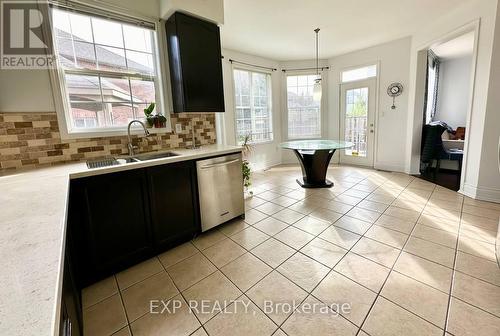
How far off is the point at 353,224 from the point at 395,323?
49.9 inches

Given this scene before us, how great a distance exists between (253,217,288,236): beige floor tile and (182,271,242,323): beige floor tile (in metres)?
0.82

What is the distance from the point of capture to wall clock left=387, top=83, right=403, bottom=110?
4.41m

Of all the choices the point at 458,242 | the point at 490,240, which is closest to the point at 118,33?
the point at 458,242

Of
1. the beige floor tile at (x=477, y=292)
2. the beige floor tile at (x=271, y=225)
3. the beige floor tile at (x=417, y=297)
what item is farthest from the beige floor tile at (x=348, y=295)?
the beige floor tile at (x=271, y=225)

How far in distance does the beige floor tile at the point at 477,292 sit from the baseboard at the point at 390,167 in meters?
3.45

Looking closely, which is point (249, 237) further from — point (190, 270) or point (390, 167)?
point (390, 167)

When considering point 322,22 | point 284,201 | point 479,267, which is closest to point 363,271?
point 479,267

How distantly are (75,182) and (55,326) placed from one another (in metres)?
1.46

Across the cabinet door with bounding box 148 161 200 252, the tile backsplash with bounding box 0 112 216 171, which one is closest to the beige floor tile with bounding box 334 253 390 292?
the cabinet door with bounding box 148 161 200 252

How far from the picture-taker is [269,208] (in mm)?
3068

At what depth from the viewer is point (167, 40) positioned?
255 cm

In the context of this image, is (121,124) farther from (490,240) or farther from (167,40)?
(490,240)

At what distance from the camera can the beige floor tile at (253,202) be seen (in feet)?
10.5

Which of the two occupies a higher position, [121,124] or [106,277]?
[121,124]
